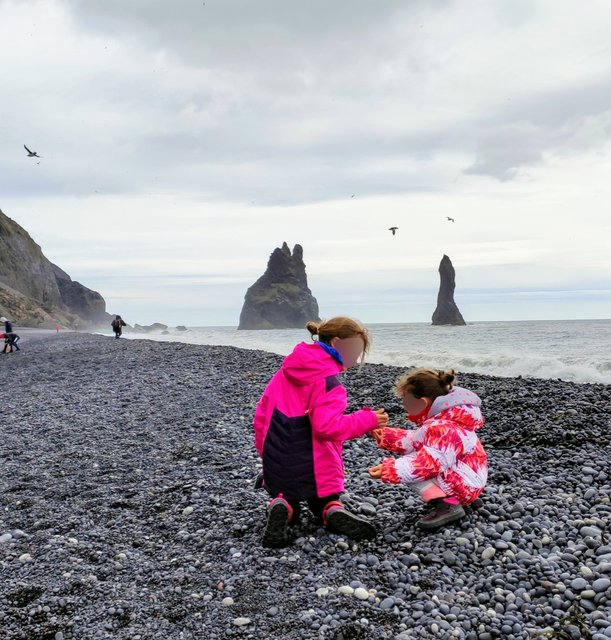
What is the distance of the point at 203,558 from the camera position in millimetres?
4949

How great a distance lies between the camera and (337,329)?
196 inches

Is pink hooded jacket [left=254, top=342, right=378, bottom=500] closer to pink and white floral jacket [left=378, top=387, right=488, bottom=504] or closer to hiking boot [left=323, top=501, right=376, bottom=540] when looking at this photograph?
hiking boot [left=323, top=501, right=376, bottom=540]

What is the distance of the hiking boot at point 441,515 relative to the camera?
4.96 meters

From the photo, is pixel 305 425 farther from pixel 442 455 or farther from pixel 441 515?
pixel 441 515

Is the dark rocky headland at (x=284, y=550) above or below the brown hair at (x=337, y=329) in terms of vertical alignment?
below

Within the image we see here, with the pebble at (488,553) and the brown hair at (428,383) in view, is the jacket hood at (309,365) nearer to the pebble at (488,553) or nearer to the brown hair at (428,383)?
the brown hair at (428,383)

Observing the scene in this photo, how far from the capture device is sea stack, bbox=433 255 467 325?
429 feet

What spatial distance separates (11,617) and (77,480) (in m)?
3.41

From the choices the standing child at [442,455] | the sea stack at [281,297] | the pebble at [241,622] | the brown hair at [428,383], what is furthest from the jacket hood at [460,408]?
the sea stack at [281,297]

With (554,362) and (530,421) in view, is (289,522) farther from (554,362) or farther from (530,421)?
(554,362)

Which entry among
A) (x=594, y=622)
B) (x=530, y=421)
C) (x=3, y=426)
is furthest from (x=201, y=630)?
(x=3, y=426)

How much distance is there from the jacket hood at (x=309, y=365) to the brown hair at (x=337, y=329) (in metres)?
0.11

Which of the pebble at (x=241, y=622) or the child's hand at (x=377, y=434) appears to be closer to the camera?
the pebble at (x=241, y=622)

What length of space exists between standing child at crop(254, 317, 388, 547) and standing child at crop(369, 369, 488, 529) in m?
0.41
